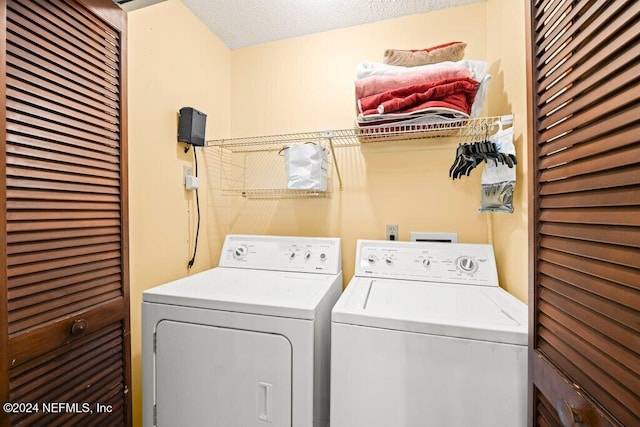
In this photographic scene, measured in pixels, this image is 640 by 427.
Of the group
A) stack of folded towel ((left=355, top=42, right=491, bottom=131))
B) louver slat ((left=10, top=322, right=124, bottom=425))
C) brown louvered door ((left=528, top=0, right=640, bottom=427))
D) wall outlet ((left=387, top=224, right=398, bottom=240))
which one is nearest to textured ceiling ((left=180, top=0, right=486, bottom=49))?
stack of folded towel ((left=355, top=42, right=491, bottom=131))

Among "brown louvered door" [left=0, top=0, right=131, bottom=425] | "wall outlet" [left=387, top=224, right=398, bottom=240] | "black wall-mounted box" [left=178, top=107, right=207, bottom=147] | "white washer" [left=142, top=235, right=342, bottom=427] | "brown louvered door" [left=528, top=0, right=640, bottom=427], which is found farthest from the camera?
"wall outlet" [left=387, top=224, right=398, bottom=240]

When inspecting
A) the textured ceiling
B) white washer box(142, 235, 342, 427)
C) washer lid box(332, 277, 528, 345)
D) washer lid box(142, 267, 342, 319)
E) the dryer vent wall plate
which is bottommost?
white washer box(142, 235, 342, 427)

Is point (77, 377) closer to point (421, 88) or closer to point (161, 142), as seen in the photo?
point (161, 142)

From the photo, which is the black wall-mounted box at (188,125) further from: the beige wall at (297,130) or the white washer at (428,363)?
the white washer at (428,363)

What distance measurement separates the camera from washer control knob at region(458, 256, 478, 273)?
1409mm

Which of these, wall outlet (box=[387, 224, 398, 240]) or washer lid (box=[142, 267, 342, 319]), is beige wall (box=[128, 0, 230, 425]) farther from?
wall outlet (box=[387, 224, 398, 240])

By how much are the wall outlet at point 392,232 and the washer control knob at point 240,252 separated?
3.03 feet

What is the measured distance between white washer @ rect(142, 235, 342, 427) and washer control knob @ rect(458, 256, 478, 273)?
734mm

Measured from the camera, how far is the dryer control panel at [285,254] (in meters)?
1.62

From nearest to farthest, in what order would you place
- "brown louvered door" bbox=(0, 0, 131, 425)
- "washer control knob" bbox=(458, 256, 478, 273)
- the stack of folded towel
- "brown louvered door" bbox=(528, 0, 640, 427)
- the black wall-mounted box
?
"brown louvered door" bbox=(528, 0, 640, 427) < "brown louvered door" bbox=(0, 0, 131, 425) < the stack of folded towel < "washer control knob" bbox=(458, 256, 478, 273) < the black wall-mounted box

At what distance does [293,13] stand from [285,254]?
1505mm

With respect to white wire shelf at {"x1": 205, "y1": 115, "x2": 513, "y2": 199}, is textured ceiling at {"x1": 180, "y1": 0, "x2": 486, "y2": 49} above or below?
above

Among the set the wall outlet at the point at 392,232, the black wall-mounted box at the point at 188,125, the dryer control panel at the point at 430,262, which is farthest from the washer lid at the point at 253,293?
the black wall-mounted box at the point at 188,125

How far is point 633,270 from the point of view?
467 millimetres
